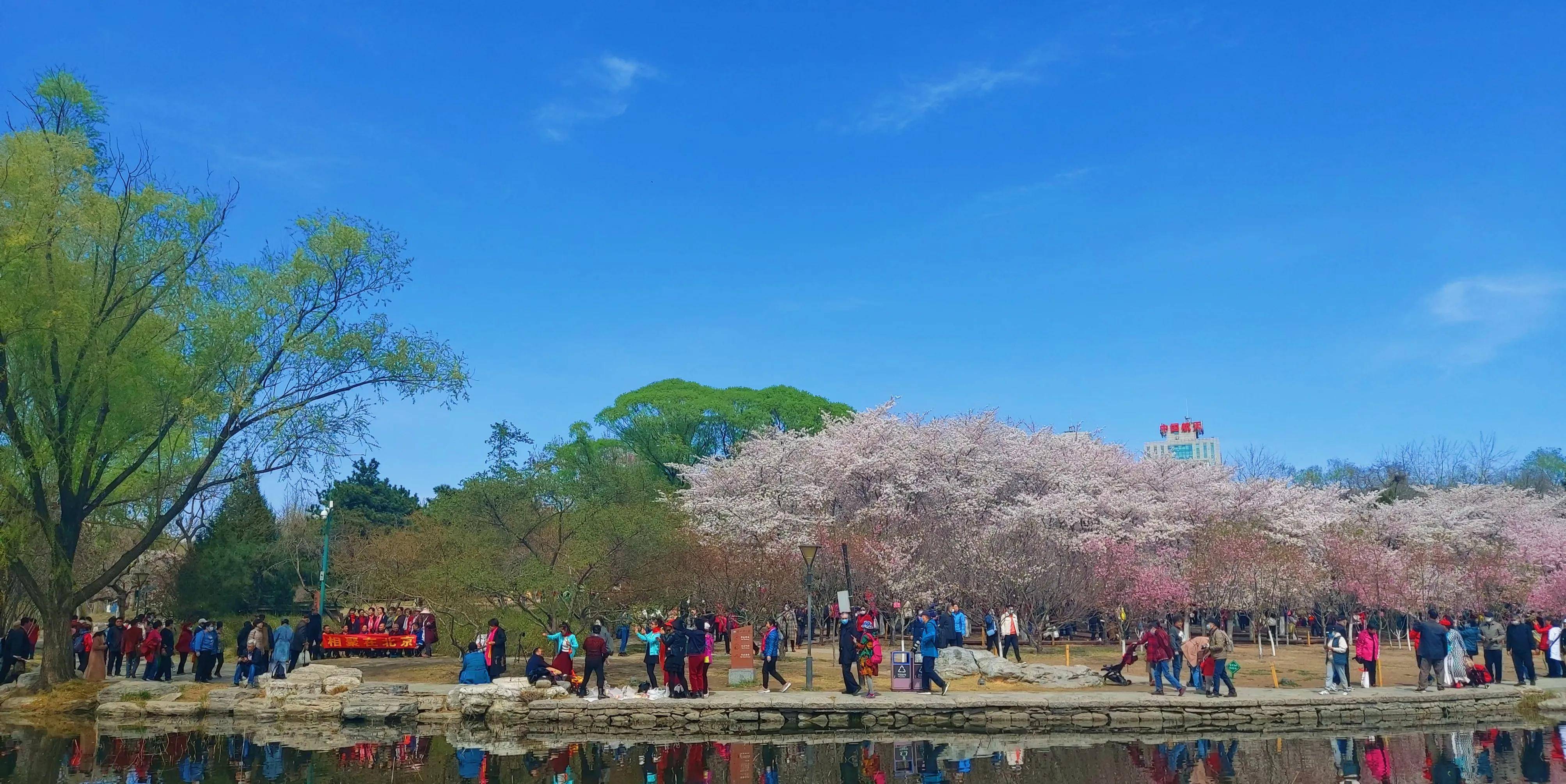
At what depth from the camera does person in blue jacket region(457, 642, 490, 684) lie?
20.7 meters

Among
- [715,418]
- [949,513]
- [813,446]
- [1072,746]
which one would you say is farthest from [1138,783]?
[715,418]

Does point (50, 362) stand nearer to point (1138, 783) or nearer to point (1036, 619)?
point (1138, 783)

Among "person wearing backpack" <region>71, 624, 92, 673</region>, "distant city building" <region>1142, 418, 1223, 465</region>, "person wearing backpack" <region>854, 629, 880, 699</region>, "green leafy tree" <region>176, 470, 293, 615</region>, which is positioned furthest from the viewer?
"distant city building" <region>1142, 418, 1223, 465</region>

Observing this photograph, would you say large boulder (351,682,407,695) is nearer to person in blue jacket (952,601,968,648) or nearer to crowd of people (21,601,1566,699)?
crowd of people (21,601,1566,699)

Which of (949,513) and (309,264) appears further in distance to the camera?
(949,513)

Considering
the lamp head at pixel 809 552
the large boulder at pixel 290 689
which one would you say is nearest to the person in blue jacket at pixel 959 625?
the lamp head at pixel 809 552

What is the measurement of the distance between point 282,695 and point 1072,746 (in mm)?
14563

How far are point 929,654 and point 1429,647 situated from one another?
9308mm

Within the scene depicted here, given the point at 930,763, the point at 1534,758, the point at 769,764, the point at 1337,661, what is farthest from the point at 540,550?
the point at 1534,758

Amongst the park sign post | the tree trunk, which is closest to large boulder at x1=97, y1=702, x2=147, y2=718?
the tree trunk

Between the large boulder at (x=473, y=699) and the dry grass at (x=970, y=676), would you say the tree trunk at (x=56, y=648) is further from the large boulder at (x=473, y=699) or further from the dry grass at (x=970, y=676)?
the large boulder at (x=473, y=699)

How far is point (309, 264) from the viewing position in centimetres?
2275

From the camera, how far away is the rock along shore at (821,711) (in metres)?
18.5

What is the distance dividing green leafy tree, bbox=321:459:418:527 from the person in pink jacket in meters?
50.0
